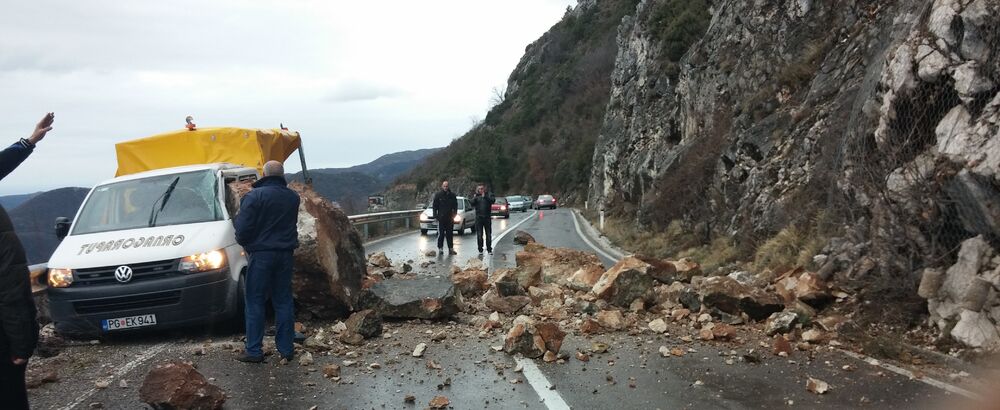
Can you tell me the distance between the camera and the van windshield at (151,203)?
786 centimetres

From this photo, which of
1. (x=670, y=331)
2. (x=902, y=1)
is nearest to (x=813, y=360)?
(x=670, y=331)

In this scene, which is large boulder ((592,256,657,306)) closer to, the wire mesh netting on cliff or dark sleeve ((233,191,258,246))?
the wire mesh netting on cliff

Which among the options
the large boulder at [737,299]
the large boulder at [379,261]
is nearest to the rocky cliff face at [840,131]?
the large boulder at [737,299]

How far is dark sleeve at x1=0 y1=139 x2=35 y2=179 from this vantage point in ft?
11.9

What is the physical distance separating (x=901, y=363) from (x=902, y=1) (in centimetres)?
974

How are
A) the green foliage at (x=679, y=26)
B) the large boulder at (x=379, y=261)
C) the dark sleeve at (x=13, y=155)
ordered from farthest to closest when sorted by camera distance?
1. the green foliage at (x=679, y=26)
2. the large boulder at (x=379, y=261)
3. the dark sleeve at (x=13, y=155)

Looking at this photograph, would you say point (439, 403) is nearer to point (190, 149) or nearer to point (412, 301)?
point (412, 301)

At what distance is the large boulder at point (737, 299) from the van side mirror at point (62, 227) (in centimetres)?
723

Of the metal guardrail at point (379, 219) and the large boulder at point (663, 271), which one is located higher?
the large boulder at point (663, 271)

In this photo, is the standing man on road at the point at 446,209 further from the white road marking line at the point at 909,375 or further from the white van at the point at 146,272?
the white road marking line at the point at 909,375

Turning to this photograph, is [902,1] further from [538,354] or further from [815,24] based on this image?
[538,354]

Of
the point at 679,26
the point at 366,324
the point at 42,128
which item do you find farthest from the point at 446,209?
the point at 679,26

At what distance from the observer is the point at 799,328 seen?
23.4ft

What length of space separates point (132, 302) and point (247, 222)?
171cm
